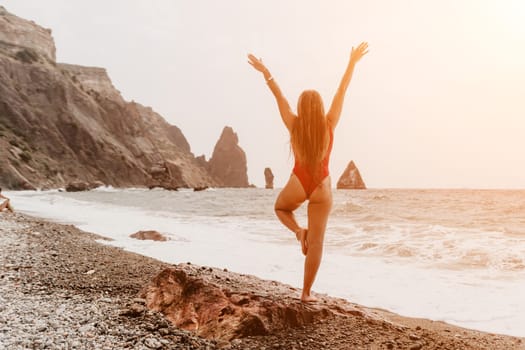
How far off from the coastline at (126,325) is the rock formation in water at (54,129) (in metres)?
63.9

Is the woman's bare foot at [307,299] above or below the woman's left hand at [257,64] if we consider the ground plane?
below

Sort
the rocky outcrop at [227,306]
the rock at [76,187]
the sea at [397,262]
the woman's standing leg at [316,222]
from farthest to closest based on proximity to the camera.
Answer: the rock at [76,187]
the sea at [397,262]
the woman's standing leg at [316,222]
the rocky outcrop at [227,306]

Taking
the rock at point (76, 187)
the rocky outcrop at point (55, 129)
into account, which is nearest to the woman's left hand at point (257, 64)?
the rocky outcrop at point (55, 129)

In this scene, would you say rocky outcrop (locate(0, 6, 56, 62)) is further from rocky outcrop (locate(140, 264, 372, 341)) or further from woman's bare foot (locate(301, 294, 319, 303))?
woman's bare foot (locate(301, 294, 319, 303))

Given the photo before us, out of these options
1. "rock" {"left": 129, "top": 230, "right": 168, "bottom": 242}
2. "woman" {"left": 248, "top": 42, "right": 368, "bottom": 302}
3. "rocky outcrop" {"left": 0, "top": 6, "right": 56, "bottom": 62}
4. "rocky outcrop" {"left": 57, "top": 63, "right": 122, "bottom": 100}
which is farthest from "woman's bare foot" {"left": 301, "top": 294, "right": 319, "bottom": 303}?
"rocky outcrop" {"left": 57, "top": 63, "right": 122, "bottom": 100}

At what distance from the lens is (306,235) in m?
5.23

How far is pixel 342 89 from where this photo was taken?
535 cm

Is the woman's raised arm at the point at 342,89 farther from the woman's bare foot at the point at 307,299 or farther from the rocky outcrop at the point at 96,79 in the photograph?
the rocky outcrop at the point at 96,79

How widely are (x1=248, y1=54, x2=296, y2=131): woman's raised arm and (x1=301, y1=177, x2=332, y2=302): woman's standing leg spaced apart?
0.82m

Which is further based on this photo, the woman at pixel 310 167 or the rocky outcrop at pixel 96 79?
the rocky outcrop at pixel 96 79

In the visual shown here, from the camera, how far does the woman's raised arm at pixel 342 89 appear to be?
521 centimetres

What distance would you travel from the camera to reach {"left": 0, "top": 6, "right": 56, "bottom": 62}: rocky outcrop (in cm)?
10181

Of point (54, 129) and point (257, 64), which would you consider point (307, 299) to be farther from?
point (54, 129)

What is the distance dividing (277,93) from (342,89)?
0.78 metres
